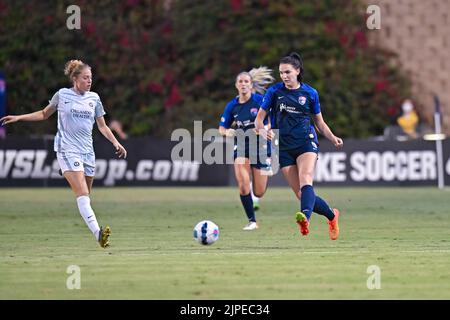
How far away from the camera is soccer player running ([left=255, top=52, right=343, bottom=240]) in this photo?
1561 cm

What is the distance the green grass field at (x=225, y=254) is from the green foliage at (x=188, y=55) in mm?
15385

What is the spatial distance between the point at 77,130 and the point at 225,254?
2636 millimetres

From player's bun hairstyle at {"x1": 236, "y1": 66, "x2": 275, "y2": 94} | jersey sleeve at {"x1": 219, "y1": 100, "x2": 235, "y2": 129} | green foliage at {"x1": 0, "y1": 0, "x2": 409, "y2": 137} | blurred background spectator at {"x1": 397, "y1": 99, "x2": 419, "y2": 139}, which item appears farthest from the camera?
green foliage at {"x1": 0, "y1": 0, "x2": 409, "y2": 137}

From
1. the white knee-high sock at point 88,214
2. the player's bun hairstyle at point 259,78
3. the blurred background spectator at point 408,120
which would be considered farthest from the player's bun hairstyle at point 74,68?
the blurred background spectator at point 408,120

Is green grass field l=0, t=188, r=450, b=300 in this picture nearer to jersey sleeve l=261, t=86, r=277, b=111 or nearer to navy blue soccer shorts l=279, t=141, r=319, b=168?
navy blue soccer shorts l=279, t=141, r=319, b=168

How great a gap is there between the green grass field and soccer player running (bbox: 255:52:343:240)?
97 cm

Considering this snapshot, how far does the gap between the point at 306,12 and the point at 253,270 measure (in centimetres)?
2857

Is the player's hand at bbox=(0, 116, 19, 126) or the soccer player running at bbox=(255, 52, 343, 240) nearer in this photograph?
the player's hand at bbox=(0, 116, 19, 126)

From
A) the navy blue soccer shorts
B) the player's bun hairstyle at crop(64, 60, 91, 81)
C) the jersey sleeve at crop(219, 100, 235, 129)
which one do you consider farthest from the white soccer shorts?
the jersey sleeve at crop(219, 100, 235, 129)

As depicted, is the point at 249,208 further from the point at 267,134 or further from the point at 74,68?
the point at 74,68

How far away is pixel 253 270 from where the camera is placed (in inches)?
483

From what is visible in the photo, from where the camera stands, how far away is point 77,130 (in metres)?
15.1
